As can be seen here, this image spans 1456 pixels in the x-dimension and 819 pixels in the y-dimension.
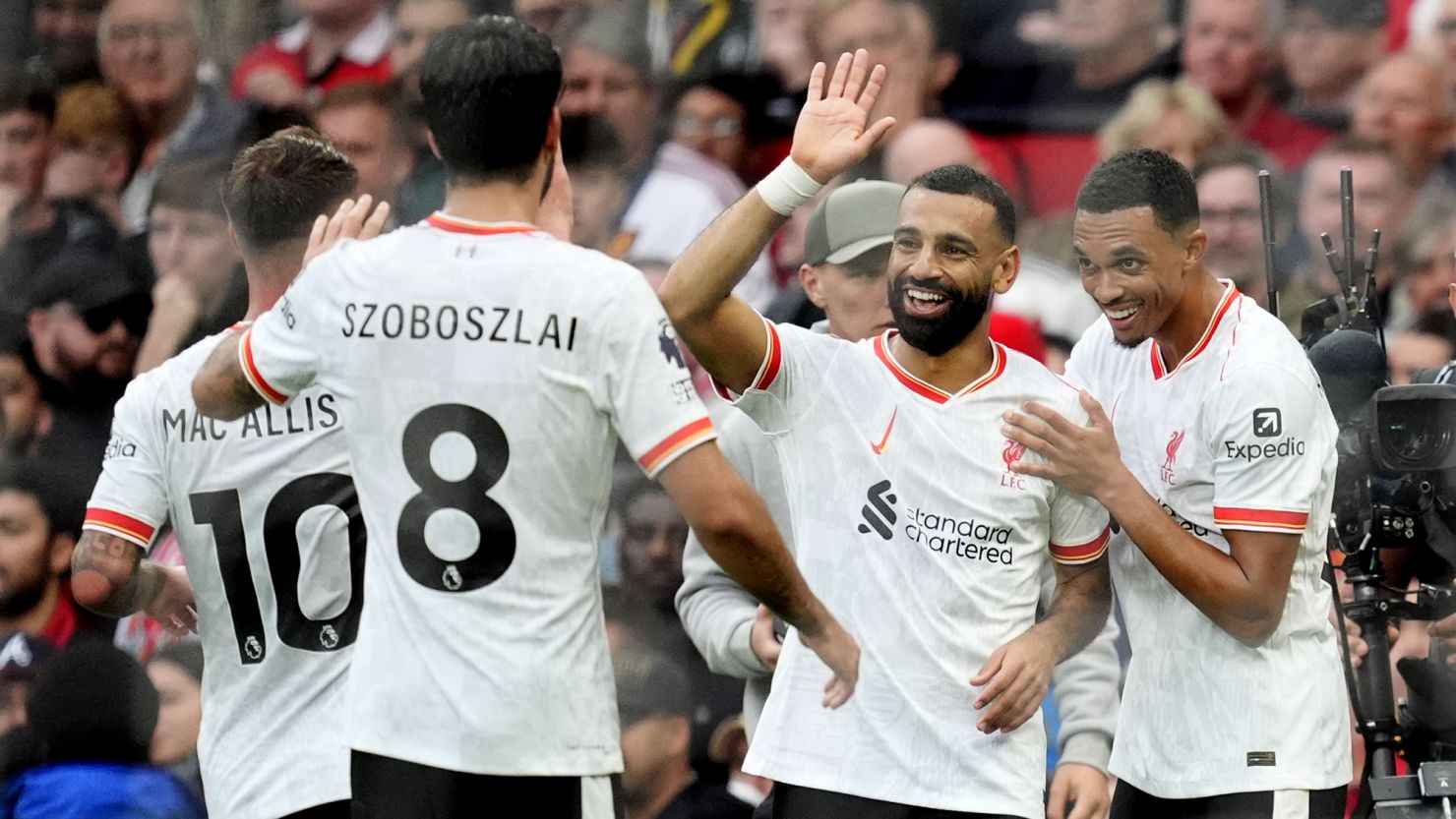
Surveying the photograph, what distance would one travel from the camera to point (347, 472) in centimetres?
339

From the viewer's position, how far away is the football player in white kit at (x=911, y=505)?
3.30 meters

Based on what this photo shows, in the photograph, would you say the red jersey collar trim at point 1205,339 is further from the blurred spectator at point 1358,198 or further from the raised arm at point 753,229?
the blurred spectator at point 1358,198

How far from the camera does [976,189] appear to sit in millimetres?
3486

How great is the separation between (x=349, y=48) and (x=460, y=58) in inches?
153

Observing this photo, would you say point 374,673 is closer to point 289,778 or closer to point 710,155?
point 289,778

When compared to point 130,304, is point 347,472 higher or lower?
lower

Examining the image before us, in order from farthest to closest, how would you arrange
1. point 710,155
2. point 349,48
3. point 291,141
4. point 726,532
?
point 349,48 → point 710,155 → point 291,141 → point 726,532

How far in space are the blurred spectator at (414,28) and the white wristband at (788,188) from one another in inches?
131

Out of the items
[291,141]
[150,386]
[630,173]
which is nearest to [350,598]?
[150,386]

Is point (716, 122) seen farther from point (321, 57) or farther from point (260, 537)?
point (260, 537)

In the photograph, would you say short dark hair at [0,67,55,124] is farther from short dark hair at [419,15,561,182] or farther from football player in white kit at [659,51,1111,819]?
short dark hair at [419,15,561,182]

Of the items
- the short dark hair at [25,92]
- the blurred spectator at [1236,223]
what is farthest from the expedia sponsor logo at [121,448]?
the short dark hair at [25,92]

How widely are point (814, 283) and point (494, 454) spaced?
1.46 meters

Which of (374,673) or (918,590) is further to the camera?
(918,590)
